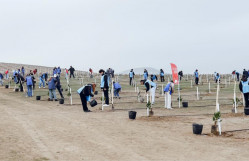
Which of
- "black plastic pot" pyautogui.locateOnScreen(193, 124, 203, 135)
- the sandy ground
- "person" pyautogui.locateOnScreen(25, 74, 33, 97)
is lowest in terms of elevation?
the sandy ground

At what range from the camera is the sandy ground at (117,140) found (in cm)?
903

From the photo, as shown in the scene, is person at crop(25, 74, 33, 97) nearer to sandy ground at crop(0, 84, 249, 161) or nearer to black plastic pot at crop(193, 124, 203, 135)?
sandy ground at crop(0, 84, 249, 161)

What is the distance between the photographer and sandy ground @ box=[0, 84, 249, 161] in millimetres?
9031

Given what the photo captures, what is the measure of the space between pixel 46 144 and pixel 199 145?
14.5 ft

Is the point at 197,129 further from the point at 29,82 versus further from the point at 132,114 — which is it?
the point at 29,82

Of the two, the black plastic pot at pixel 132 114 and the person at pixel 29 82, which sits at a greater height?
the person at pixel 29 82

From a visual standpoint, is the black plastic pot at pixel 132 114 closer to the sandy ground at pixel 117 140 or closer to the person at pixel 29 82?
the sandy ground at pixel 117 140

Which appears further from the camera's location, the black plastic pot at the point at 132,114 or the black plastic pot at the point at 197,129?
the black plastic pot at the point at 132,114

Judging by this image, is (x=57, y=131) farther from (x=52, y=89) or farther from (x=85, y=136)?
(x=52, y=89)

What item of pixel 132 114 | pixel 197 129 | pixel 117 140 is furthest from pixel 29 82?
pixel 197 129

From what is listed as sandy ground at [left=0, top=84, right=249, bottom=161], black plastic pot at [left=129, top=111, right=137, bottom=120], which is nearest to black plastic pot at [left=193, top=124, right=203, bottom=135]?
sandy ground at [left=0, top=84, right=249, bottom=161]

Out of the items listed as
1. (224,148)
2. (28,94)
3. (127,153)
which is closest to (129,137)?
(127,153)

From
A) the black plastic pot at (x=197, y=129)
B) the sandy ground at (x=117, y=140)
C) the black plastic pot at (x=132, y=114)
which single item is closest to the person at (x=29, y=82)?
the sandy ground at (x=117, y=140)

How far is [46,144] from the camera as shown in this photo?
34.2ft
